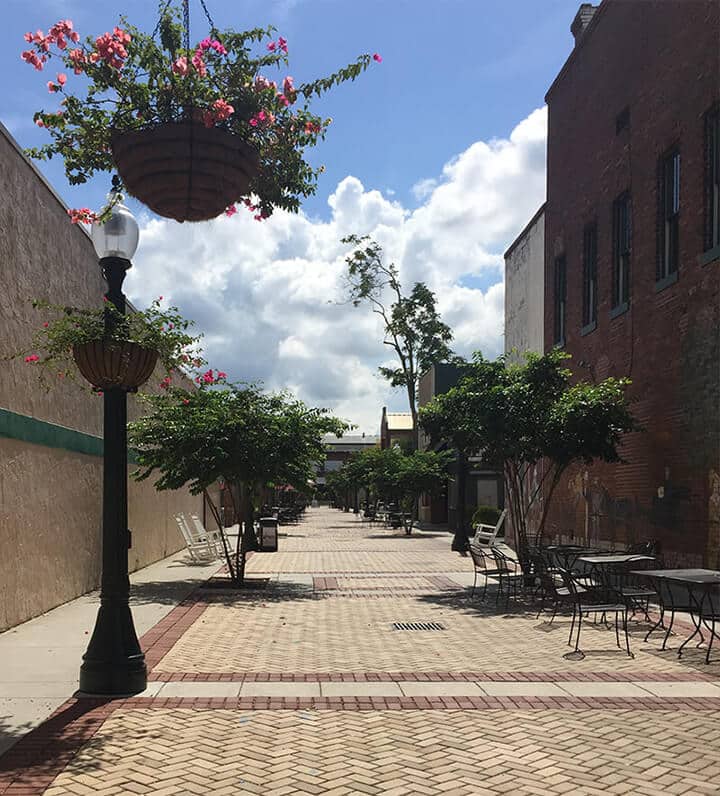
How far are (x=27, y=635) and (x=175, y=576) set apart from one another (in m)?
7.61

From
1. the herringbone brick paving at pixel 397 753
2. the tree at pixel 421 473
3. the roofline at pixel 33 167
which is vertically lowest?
the herringbone brick paving at pixel 397 753

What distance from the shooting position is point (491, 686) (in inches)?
295

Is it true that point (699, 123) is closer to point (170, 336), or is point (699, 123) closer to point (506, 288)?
point (170, 336)

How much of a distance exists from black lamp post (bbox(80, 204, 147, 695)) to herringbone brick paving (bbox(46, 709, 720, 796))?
Result: 576 millimetres

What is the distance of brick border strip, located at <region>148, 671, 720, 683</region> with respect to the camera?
7.73m

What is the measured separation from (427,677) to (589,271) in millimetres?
13845

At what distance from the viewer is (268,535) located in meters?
24.2

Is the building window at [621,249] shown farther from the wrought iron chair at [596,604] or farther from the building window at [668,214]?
the wrought iron chair at [596,604]

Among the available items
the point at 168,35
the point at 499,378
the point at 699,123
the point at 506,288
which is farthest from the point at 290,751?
the point at 506,288

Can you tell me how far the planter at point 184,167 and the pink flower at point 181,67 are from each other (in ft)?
0.86

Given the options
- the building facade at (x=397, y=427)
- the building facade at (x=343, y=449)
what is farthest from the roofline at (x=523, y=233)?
the building facade at (x=343, y=449)

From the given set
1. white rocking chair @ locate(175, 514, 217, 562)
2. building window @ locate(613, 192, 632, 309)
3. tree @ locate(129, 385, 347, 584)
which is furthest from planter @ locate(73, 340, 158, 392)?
white rocking chair @ locate(175, 514, 217, 562)

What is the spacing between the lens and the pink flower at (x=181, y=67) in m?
4.61

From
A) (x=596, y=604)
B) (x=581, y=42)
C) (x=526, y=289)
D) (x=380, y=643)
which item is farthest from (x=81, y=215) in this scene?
(x=526, y=289)
